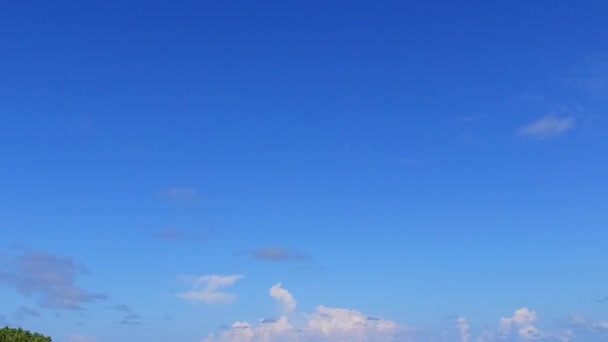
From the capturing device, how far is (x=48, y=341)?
490ft

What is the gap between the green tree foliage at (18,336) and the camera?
144 meters

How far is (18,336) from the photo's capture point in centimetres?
14538

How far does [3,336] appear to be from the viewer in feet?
477

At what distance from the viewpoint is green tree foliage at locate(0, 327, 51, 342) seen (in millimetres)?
144375

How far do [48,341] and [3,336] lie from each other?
7036 millimetres
